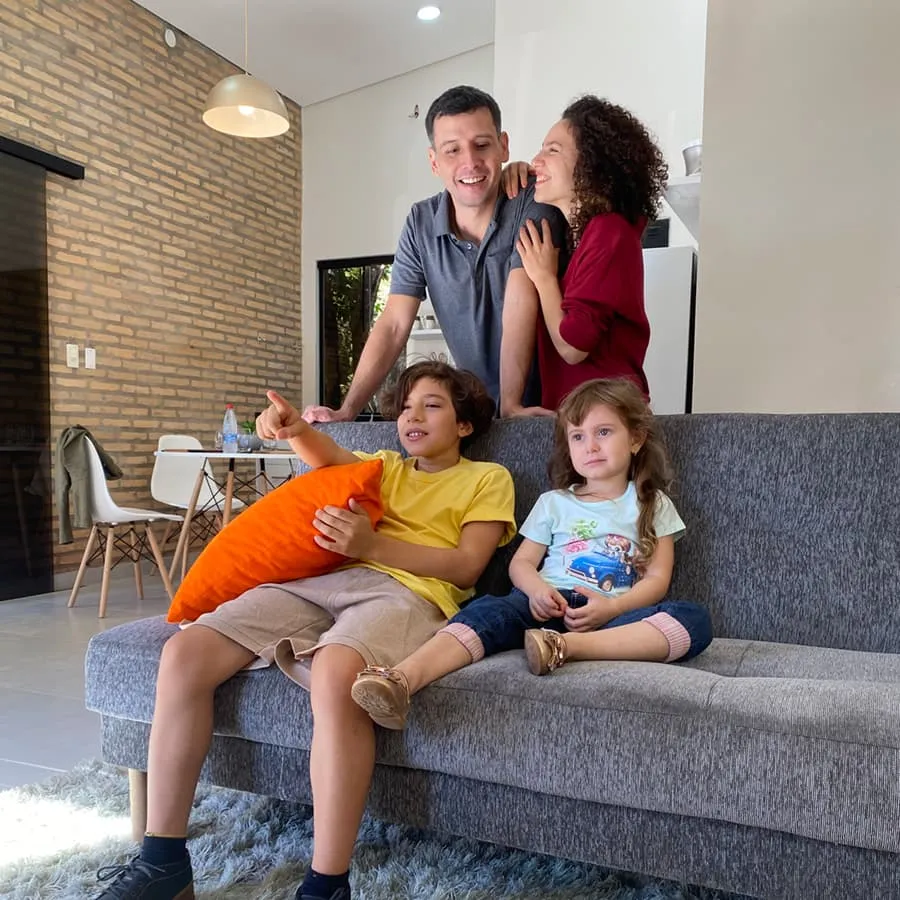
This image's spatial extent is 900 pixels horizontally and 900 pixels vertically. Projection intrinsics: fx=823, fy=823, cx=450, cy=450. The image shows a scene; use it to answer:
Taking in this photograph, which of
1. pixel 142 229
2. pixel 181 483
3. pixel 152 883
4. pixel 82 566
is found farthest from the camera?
pixel 142 229

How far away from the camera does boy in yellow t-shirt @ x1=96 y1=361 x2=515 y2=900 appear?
1243 millimetres

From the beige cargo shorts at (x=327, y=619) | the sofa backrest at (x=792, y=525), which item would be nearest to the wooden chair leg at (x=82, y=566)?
the beige cargo shorts at (x=327, y=619)

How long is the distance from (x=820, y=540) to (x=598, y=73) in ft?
11.6

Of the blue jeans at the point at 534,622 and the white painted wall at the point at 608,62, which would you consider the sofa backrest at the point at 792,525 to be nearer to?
the blue jeans at the point at 534,622

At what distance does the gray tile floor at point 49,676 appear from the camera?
2.10 meters

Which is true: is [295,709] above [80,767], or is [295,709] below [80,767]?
above

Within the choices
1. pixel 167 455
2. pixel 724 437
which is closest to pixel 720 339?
pixel 724 437

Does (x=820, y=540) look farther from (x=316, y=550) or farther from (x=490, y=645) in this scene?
(x=316, y=550)

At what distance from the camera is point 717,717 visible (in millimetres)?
1137

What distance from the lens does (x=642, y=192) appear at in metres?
1.98

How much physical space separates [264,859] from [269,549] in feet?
1.84

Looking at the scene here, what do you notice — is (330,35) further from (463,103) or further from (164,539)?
(463,103)

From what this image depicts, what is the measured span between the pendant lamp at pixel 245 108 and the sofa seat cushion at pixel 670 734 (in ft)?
11.6

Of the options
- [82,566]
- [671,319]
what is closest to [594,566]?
[671,319]
